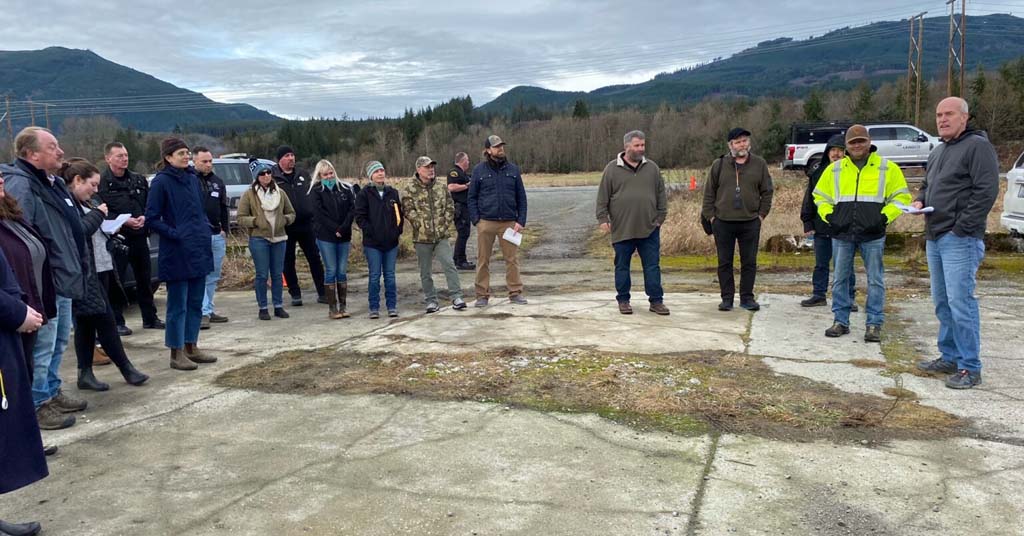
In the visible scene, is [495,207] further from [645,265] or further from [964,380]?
[964,380]

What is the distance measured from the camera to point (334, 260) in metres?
7.97

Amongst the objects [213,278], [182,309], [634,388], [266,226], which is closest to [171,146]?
[182,309]

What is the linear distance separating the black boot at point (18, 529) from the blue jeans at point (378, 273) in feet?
15.6

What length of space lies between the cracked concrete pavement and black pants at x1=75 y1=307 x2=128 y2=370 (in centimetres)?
28

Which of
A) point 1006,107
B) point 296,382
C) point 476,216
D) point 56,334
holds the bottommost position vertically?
point 296,382

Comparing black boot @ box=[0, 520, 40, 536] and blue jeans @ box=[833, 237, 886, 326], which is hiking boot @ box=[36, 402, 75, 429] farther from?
blue jeans @ box=[833, 237, 886, 326]

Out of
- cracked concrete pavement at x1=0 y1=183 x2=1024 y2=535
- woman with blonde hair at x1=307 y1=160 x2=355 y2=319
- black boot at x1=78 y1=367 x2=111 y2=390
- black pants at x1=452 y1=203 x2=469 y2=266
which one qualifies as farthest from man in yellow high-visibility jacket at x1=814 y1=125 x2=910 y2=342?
black pants at x1=452 y1=203 x2=469 y2=266

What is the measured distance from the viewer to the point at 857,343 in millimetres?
6047

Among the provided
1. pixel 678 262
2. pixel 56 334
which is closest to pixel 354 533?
pixel 56 334

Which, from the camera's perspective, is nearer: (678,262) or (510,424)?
(510,424)

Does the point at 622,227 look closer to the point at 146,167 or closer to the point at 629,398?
the point at 629,398

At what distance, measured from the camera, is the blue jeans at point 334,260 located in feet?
26.0

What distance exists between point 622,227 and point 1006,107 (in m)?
51.0

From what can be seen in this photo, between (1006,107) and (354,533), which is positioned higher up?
(1006,107)
